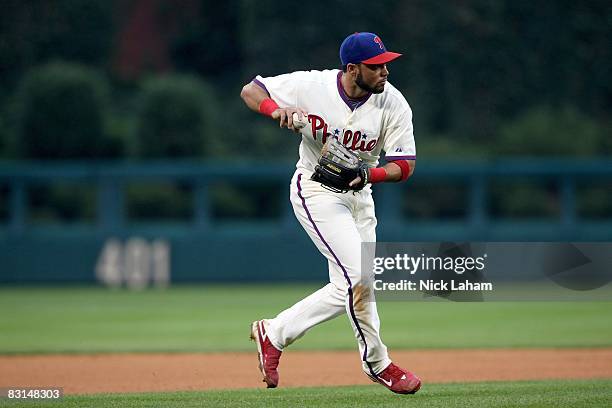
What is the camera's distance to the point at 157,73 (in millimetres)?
31219

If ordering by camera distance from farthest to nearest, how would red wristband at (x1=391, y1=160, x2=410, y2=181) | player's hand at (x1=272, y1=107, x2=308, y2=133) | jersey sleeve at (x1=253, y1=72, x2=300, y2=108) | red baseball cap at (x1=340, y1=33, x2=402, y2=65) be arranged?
jersey sleeve at (x1=253, y1=72, x2=300, y2=108) < red wristband at (x1=391, y1=160, x2=410, y2=181) < red baseball cap at (x1=340, y1=33, x2=402, y2=65) < player's hand at (x1=272, y1=107, x2=308, y2=133)

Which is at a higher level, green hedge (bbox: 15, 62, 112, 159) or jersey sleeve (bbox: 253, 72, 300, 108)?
jersey sleeve (bbox: 253, 72, 300, 108)

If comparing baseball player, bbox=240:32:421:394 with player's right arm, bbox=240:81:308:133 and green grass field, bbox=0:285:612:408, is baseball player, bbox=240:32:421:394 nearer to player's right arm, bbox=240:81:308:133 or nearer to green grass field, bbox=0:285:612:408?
player's right arm, bbox=240:81:308:133

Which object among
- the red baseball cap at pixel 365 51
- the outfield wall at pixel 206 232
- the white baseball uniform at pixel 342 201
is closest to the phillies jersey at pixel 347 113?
the white baseball uniform at pixel 342 201

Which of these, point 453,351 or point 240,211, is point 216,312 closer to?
point 453,351

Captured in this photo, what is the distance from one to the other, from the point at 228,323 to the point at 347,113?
7127mm

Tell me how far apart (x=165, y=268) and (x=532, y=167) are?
22.5ft

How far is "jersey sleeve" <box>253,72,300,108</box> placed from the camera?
238 inches

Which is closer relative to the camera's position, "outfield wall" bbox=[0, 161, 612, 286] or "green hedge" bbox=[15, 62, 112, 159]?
"outfield wall" bbox=[0, 161, 612, 286]

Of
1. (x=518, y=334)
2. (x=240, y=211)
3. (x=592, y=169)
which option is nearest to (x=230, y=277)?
(x=240, y=211)

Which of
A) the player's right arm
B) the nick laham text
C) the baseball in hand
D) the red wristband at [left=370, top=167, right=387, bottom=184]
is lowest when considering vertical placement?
the nick laham text

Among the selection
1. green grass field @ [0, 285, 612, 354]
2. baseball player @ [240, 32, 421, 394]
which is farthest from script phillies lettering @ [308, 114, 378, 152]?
green grass field @ [0, 285, 612, 354]

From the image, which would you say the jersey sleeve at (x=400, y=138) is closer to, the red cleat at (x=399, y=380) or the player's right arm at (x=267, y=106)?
the player's right arm at (x=267, y=106)

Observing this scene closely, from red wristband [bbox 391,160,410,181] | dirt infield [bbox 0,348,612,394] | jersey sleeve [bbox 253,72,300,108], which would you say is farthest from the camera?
dirt infield [bbox 0,348,612,394]
